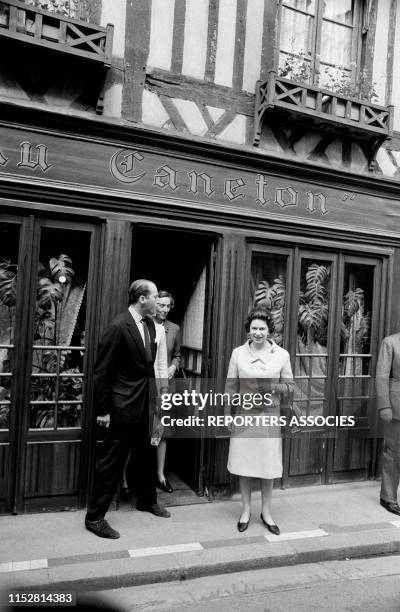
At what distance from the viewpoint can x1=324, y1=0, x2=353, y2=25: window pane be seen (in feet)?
20.8

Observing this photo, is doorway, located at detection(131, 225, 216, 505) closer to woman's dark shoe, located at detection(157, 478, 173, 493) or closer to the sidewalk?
woman's dark shoe, located at detection(157, 478, 173, 493)

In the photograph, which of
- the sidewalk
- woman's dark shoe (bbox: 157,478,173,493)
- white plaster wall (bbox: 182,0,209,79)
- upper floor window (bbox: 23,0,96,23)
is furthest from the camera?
woman's dark shoe (bbox: 157,478,173,493)

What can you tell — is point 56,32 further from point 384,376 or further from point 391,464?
point 391,464

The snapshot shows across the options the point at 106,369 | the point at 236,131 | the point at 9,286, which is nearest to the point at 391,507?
the point at 106,369

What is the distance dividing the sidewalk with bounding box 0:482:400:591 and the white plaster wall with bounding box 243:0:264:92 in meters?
4.39

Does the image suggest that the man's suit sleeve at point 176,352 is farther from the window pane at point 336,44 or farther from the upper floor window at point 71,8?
the window pane at point 336,44

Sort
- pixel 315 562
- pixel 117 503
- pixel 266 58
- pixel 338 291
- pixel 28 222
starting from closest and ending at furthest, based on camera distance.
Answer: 1. pixel 315 562
2. pixel 28 222
3. pixel 117 503
4. pixel 266 58
5. pixel 338 291

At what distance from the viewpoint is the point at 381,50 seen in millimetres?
6445

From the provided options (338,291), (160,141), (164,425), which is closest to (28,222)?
(160,141)

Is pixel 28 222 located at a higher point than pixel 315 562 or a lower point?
higher

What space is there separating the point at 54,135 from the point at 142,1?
1.67m

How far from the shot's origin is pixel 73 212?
15.9 feet

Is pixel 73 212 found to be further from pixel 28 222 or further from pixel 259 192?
pixel 259 192

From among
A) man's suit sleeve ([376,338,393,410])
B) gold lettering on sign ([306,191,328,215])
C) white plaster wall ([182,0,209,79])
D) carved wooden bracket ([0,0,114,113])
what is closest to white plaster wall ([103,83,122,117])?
carved wooden bracket ([0,0,114,113])
